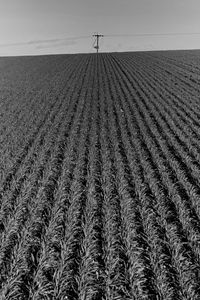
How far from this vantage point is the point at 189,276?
614cm

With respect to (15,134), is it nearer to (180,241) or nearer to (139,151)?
(139,151)

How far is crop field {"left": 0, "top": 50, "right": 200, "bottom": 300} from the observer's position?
19.7 feet

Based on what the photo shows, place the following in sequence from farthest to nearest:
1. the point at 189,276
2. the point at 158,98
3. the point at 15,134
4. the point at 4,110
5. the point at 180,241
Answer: the point at 158,98 → the point at 4,110 → the point at 15,134 → the point at 180,241 → the point at 189,276

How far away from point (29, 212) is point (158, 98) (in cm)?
1764

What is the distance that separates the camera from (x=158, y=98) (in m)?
23.8

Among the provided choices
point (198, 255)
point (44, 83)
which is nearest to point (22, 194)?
point (198, 255)

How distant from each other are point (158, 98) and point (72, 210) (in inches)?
676

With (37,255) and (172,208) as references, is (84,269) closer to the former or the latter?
(37,255)

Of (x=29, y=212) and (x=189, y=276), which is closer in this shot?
(x=189, y=276)

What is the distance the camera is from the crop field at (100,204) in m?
6.01

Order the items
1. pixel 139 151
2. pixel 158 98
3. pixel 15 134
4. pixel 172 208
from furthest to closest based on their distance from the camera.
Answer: pixel 158 98 → pixel 15 134 → pixel 139 151 → pixel 172 208

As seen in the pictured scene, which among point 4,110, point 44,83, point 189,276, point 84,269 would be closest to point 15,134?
point 4,110

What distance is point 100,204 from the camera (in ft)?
29.7

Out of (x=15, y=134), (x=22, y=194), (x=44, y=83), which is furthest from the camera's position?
(x=44, y=83)
